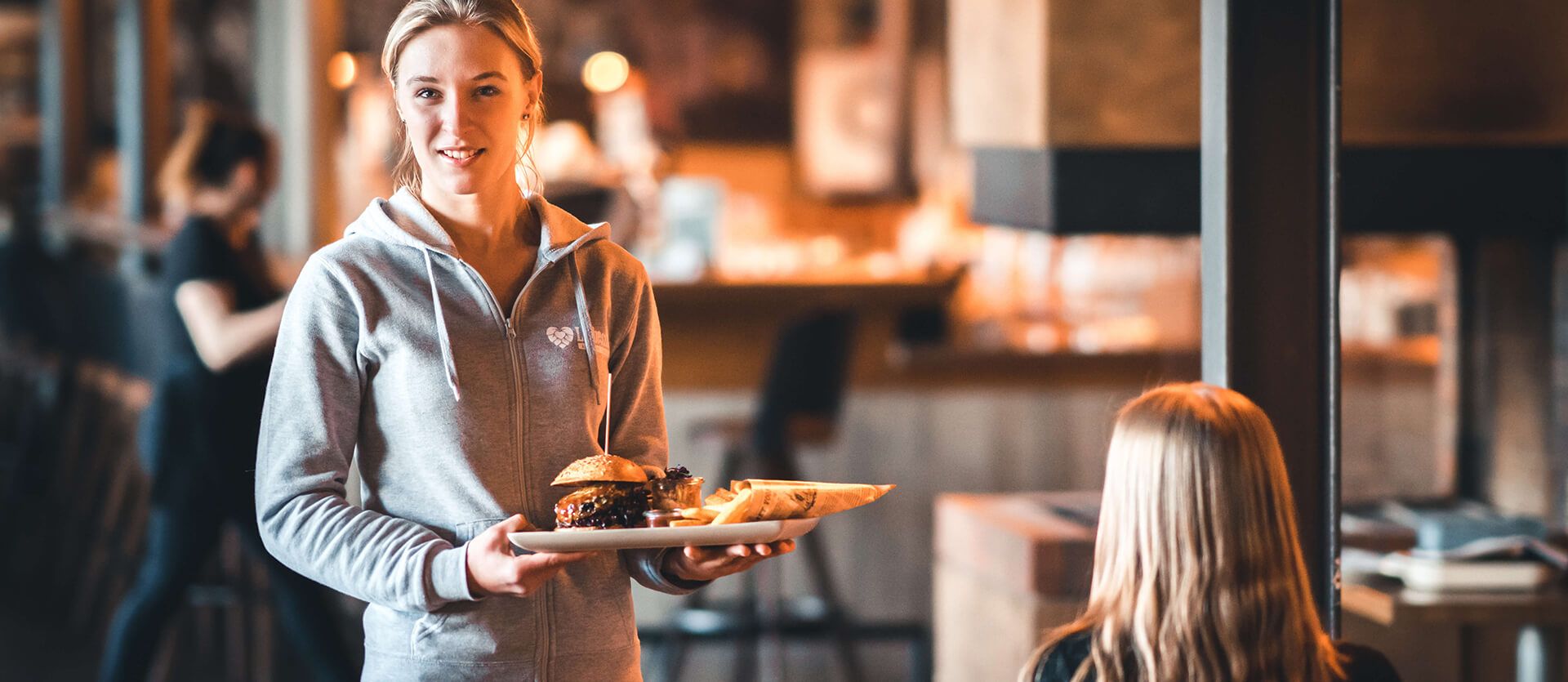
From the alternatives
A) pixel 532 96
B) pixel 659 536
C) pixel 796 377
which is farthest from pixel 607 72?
pixel 659 536

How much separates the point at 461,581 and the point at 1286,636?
33.0 inches

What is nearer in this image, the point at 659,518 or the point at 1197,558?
the point at 659,518

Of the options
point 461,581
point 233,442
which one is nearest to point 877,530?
Result: point 233,442

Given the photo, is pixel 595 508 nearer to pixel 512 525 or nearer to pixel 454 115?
pixel 512 525

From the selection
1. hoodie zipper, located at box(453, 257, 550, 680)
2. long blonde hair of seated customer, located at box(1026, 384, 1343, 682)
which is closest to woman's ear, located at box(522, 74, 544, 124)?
hoodie zipper, located at box(453, 257, 550, 680)

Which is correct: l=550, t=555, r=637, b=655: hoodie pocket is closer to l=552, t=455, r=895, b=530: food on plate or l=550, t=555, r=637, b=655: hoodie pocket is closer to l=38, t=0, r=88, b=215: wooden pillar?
l=552, t=455, r=895, b=530: food on plate

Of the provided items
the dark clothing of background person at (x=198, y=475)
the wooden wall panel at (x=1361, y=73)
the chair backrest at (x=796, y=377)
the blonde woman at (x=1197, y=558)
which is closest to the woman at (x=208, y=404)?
the dark clothing of background person at (x=198, y=475)

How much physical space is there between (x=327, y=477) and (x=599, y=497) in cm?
25

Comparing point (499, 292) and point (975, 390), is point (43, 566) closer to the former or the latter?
point (975, 390)

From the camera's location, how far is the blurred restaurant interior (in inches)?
103

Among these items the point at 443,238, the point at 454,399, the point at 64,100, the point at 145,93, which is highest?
the point at 64,100

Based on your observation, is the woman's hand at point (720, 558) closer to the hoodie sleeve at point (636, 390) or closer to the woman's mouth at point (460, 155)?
the hoodie sleeve at point (636, 390)

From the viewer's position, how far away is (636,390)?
1643 mm

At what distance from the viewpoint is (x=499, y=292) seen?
157cm
